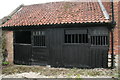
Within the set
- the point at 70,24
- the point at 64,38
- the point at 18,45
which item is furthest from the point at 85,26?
the point at 18,45

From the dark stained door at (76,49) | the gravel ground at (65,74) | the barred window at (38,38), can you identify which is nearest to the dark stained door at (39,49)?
the barred window at (38,38)

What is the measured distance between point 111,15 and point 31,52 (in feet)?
20.1

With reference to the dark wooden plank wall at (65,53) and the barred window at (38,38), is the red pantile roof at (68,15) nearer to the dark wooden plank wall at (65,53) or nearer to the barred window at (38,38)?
the dark wooden plank wall at (65,53)

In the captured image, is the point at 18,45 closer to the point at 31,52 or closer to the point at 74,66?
the point at 31,52

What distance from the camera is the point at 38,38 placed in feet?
30.2

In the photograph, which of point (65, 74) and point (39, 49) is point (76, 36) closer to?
point (65, 74)

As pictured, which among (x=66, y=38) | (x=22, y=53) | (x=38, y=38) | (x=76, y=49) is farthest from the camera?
(x=22, y=53)

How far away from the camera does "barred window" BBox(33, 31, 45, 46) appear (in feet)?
29.7

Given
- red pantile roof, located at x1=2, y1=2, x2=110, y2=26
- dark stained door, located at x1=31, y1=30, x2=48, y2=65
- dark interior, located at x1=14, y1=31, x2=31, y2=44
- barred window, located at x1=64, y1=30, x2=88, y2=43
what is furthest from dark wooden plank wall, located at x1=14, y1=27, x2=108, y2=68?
dark interior, located at x1=14, y1=31, x2=31, y2=44

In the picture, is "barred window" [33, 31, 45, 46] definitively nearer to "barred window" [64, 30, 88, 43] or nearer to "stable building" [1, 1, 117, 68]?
"stable building" [1, 1, 117, 68]

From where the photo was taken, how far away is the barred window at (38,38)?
9.05 m

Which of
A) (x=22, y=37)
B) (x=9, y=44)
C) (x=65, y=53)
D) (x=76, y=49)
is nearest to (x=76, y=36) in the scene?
(x=76, y=49)

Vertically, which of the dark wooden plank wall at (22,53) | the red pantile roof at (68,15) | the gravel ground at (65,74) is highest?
the red pantile roof at (68,15)

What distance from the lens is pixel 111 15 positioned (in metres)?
7.63
